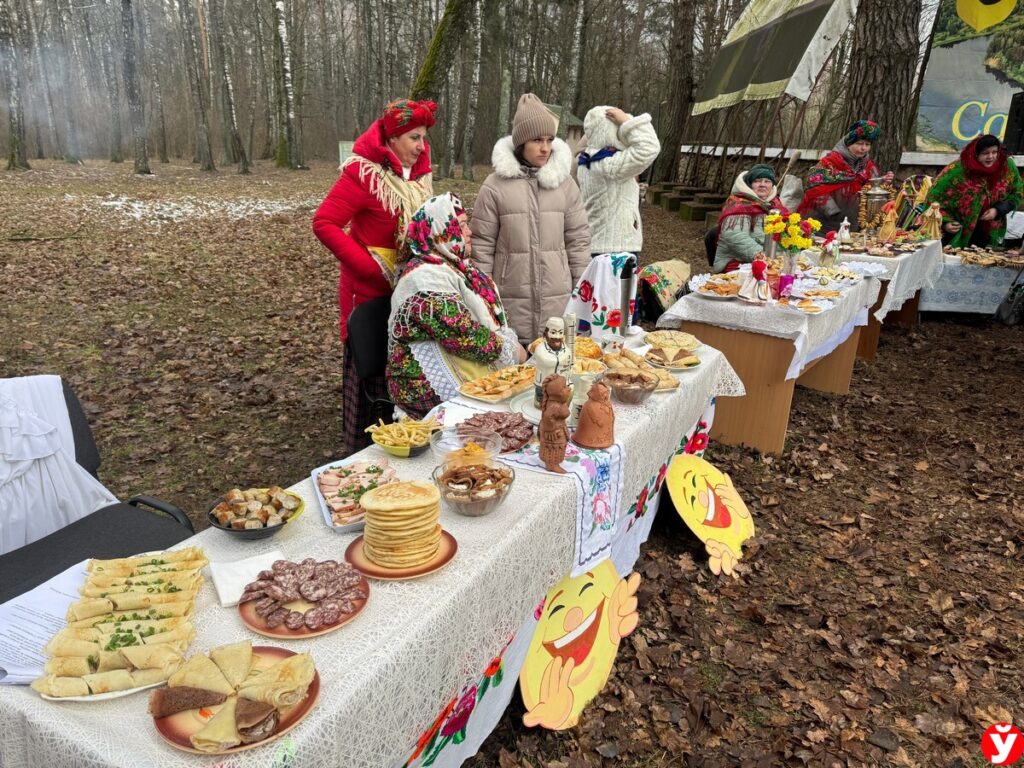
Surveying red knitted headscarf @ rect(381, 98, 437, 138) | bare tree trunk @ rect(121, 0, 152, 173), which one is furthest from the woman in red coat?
bare tree trunk @ rect(121, 0, 152, 173)

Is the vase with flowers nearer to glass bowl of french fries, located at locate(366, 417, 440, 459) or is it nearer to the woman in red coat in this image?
the woman in red coat

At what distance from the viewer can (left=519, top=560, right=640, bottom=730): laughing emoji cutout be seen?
7.67ft

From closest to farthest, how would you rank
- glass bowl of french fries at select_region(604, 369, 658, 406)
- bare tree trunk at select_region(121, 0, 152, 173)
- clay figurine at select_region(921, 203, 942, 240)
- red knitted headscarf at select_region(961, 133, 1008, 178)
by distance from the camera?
1. glass bowl of french fries at select_region(604, 369, 658, 406)
2. clay figurine at select_region(921, 203, 942, 240)
3. red knitted headscarf at select_region(961, 133, 1008, 178)
4. bare tree trunk at select_region(121, 0, 152, 173)

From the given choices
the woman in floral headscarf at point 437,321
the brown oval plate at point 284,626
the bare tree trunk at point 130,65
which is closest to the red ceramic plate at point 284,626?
the brown oval plate at point 284,626

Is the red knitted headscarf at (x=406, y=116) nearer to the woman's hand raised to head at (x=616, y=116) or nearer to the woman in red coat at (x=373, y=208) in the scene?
the woman in red coat at (x=373, y=208)

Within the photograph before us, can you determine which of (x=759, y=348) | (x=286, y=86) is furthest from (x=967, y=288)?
(x=286, y=86)

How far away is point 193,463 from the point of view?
170 inches

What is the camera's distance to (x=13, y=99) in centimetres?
1513

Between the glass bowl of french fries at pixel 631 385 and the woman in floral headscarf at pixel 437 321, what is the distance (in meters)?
0.61

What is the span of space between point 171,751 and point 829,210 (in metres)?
7.61

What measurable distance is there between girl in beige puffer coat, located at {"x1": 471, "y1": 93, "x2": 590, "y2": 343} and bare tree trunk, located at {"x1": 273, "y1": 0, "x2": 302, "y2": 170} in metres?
12.8

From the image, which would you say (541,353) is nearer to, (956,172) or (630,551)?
(630,551)

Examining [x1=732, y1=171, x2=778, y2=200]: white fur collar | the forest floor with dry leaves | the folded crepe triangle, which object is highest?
[x1=732, y1=171, x2=778, y2=200]: white fur collar

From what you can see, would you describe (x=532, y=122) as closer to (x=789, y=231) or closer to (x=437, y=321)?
(x=437, y=321)
